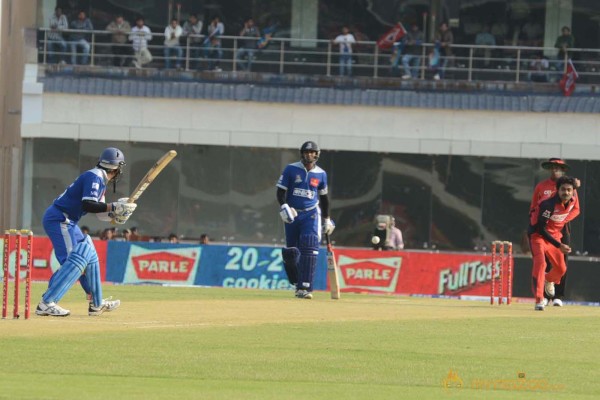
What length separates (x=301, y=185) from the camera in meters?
21.7

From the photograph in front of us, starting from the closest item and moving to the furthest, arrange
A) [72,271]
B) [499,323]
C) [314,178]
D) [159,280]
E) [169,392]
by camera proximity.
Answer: [169,392]
[72,271]
[499,323]
[314,178]
[159,280]

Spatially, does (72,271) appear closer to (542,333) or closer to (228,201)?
(542,333)

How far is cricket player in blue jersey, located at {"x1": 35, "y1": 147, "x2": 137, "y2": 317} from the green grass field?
0.88 ft

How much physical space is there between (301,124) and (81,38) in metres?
6.07

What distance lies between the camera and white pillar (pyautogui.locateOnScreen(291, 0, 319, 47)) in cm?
3978

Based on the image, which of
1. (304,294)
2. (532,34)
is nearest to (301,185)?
(304,294)

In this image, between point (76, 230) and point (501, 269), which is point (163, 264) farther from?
point (76, 230)

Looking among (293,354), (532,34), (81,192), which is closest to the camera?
(293,354)

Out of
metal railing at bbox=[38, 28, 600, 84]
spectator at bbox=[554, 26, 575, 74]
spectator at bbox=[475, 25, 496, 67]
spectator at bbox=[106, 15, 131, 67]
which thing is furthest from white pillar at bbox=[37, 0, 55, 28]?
spectator at bbox=[554, 26, 575, 74]

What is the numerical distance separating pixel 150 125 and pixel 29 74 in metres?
3.23

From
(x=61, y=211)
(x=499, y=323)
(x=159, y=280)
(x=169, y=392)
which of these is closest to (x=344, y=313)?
(x=499, y=323)

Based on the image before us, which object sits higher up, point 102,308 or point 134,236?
point 102,308

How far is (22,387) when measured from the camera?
10617 mm

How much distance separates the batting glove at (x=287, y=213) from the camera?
21297 millimetres
